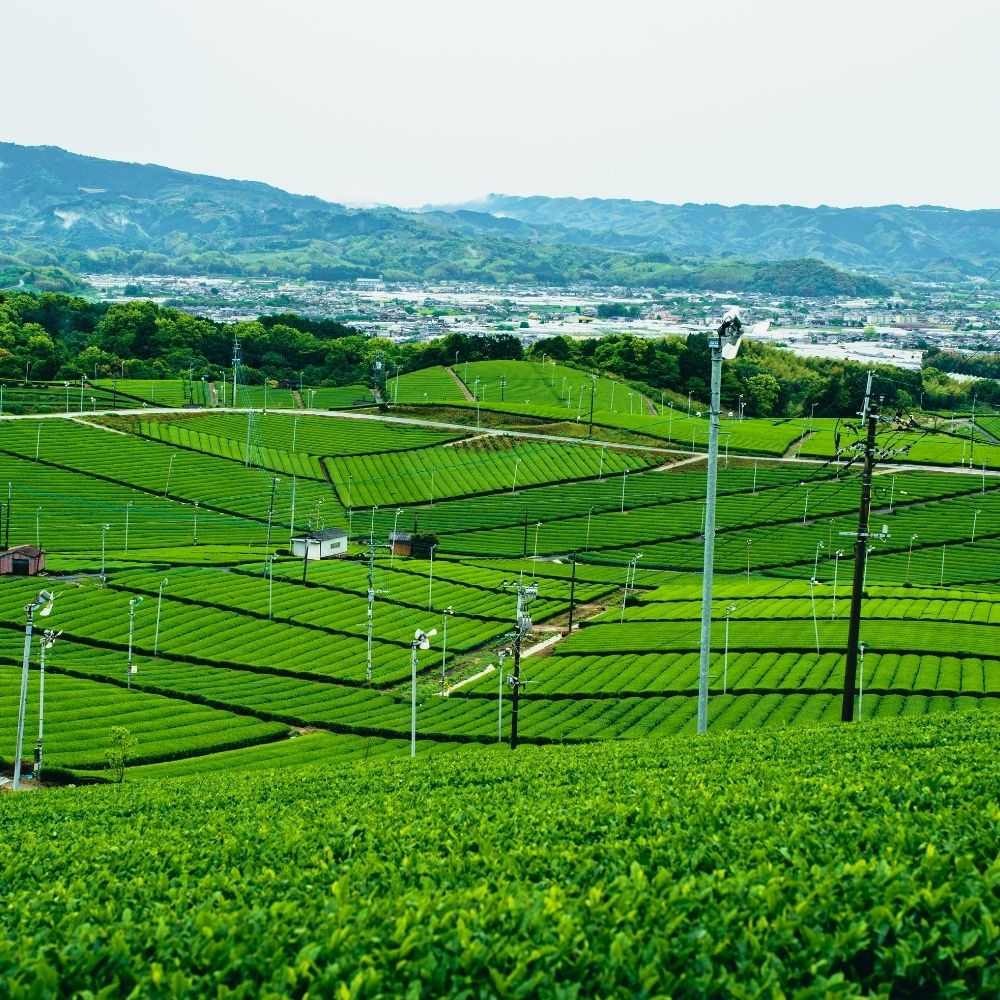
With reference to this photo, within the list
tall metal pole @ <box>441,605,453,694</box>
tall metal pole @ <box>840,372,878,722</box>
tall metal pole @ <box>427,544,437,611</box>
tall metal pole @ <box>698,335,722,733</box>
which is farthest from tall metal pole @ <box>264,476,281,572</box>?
tall metal pole @ <box>698,335,722,733</box>

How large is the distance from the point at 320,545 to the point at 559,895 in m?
88.5

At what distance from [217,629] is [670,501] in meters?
58.1

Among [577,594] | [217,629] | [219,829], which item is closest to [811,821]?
[219,829]

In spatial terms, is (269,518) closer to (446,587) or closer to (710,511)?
(446,587)

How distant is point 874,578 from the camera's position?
95.9m

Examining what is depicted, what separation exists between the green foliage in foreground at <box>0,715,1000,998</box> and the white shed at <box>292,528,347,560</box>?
7730 centimetres

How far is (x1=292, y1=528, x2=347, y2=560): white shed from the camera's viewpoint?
98625 mm

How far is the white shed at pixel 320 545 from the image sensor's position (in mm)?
98625

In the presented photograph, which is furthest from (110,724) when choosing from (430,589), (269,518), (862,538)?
(269,518)

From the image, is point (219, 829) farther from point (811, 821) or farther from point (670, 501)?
point (670, 501)

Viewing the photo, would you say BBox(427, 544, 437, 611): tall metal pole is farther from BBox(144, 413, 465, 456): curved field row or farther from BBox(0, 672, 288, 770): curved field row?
BBox(144, 413, 465, 456): curved field row

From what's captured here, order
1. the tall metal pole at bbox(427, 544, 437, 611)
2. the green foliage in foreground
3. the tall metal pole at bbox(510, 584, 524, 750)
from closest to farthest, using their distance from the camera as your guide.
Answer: the green foliage in foreground → the tall metal pole at bbox(510, 584, 524, 750) → the tall metal pole at bbox(427, 544, 437, 611)

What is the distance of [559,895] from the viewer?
11.7m

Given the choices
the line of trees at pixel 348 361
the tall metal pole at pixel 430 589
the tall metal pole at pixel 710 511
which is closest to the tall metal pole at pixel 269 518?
the tall metal pole at pixel 430 589
